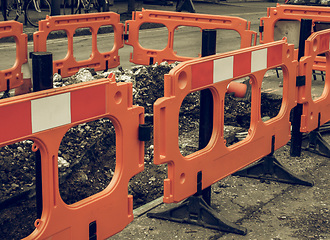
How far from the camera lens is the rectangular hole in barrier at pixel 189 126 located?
7473 millimetres

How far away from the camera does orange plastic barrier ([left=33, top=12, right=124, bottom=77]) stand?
895 cm

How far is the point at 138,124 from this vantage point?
4.62 m

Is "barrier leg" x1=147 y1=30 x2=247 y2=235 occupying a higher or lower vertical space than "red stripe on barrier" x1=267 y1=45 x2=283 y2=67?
lower

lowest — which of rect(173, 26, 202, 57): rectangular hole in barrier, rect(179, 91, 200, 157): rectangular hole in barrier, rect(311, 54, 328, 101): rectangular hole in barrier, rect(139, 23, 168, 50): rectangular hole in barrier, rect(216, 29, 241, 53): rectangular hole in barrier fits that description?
rect(311, 54, 328, 101): rectangular hole in barrier

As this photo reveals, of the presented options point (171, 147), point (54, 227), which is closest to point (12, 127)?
point (54, 227)

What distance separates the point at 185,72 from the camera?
191 inches

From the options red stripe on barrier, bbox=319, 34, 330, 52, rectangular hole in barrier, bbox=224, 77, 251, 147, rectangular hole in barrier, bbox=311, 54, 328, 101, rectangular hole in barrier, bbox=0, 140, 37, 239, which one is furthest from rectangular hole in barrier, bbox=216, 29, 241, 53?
rectangular hole in barrier, bbox=0, 140, 37, 239

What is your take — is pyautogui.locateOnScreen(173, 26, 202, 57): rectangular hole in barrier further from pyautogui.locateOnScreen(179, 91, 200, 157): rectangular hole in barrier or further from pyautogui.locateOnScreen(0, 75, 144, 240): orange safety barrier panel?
pyautogui.locateOnScreen(0, 75, 144, 240): orange safety barrier panel

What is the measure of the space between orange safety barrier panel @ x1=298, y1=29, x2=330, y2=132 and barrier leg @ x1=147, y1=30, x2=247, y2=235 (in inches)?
63.6

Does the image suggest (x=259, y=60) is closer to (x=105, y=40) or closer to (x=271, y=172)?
(x=271, y=172)

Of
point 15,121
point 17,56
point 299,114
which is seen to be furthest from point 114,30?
point 15,121

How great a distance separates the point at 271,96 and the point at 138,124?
19.4 ft

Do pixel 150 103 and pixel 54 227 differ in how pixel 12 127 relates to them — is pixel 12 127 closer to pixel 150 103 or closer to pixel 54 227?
pixel 54 227

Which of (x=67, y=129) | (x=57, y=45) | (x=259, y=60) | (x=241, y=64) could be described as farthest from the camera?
(x=57, y=45)
